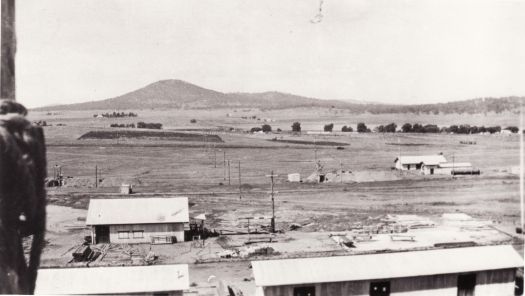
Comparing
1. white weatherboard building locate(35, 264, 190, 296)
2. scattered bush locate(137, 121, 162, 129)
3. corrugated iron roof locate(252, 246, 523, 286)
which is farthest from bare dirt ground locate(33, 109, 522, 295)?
white weatherboard building locate(35, 264, 190, 296)

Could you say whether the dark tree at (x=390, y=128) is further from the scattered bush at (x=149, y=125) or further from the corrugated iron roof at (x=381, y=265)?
the scattered bush at (x=149, y=125)

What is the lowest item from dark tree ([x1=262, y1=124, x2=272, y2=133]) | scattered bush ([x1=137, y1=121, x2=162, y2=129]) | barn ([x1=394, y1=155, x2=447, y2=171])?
barn ([x1=394, y1=155, x2=447, y2=171])

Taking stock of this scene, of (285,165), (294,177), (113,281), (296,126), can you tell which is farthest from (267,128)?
(113,281)

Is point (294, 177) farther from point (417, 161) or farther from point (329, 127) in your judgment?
point (417, 161)

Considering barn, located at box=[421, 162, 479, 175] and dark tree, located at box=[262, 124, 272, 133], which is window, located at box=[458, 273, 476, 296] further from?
dark tree, located at box=[262, 124, 272, 133]

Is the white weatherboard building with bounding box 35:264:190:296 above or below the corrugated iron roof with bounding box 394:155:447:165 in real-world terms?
below

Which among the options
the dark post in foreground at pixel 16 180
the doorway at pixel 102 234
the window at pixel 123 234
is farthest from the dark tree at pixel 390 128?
the dark post in foreground at pixel 16 180
